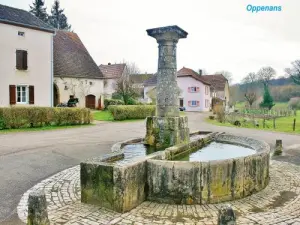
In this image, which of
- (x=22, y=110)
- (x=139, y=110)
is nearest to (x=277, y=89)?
(x=139, y=110)

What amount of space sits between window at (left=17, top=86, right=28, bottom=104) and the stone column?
813 inches

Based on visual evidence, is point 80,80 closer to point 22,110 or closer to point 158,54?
point 22,110

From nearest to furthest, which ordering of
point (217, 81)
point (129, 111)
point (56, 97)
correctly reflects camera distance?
1. point (129, 111)
2. point (56, 97)
3. point (217, 81)

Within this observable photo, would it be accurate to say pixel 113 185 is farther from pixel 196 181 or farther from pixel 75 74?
pixel 75 74

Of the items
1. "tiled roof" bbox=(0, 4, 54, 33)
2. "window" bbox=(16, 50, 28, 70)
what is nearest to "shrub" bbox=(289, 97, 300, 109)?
"tiled roof" bbox=(0, 4, 54, 33)

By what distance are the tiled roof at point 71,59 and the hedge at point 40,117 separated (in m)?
11.6

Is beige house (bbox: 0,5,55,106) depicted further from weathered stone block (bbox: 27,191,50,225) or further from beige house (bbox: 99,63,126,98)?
beige house (bbox: 99,63,126,98)

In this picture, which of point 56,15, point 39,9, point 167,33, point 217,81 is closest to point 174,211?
point 167,33

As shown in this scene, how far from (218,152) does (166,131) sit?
5.16ft

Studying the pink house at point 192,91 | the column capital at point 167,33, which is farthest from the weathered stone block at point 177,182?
the pink house at point 192,91

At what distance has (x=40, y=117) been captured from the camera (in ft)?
62.1

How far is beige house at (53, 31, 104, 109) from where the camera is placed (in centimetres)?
3158

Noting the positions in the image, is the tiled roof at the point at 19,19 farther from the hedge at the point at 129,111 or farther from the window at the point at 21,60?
the hedge at the point at 129,111

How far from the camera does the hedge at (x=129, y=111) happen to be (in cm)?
2545
